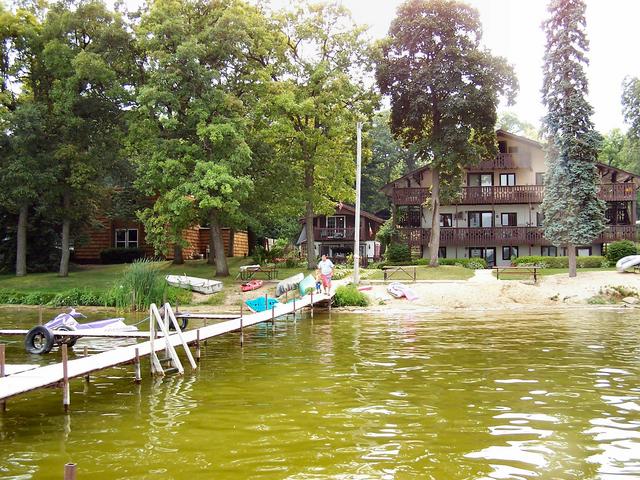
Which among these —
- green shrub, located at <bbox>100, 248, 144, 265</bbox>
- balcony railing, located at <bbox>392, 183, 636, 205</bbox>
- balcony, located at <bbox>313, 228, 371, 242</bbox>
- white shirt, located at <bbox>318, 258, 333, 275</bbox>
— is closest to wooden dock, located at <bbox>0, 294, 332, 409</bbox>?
white shirt, located at <bbox>318, 258, 333, 275</bbox>

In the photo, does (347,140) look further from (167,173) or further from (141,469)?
(141,469)

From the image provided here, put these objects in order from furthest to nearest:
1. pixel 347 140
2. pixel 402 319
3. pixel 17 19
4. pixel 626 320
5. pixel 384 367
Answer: pixel 347 140 < pixel 17 19 < pixel 402 319 < pixel 626 320 < pixel 384 367

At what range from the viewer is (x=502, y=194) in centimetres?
4550

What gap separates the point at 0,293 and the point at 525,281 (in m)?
27.1

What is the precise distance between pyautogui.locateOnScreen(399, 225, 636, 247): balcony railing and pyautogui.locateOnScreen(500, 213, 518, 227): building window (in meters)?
2.19

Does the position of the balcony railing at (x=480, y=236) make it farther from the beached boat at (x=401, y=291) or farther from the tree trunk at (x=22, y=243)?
the tree trunk at (x=22, y=243)

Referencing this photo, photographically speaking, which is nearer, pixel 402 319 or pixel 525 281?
pixel 402 319

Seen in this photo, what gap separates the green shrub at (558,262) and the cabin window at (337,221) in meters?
17.5

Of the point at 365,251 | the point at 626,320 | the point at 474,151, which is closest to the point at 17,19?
the point at 474,151

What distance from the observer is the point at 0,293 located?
102 ft

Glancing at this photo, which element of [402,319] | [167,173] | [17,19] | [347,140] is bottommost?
[402,319]

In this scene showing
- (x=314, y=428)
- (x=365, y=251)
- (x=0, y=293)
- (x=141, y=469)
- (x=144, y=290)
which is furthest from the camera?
(x=365, y=251)

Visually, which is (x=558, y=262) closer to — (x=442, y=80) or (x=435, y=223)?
(x=435, y=223)

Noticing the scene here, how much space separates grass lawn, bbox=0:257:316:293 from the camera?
107ft
